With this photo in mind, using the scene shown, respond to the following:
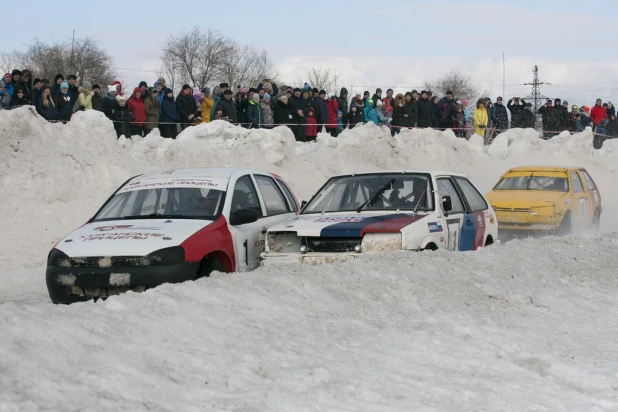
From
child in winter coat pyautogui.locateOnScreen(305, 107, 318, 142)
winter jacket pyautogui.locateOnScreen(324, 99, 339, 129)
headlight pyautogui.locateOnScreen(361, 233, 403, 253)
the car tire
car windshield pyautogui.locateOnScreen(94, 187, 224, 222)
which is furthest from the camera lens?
winter jacket pyautogui.locateOnScreen(324, 99, 339, 129)

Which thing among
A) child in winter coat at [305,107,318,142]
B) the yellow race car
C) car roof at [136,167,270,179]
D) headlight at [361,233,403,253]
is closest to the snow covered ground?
headlight at [361,233,403,253]

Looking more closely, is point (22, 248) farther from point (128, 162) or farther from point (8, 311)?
point (8, 311)

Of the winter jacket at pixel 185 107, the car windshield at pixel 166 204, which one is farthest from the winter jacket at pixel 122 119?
the car windshield at pixel 166 204

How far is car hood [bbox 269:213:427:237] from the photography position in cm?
909

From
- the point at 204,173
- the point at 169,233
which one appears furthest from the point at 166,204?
the point at 169,233

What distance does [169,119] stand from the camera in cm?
1992

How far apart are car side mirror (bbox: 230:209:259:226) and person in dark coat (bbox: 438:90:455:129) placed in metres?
18.6

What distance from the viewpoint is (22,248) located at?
14.4m

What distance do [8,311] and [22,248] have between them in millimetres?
9331

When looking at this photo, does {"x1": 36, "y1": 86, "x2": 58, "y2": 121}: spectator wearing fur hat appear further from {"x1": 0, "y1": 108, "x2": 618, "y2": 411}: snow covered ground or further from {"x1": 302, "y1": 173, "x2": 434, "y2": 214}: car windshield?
{"x1": 302, "y1": 173, "x2": 434, "y2": 214}: car windshield

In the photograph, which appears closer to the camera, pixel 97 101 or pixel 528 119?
pixel 97 101

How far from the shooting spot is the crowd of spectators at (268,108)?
17828 mm

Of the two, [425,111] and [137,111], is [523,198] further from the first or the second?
[425,111]

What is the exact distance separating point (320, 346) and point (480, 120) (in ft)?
78.8
